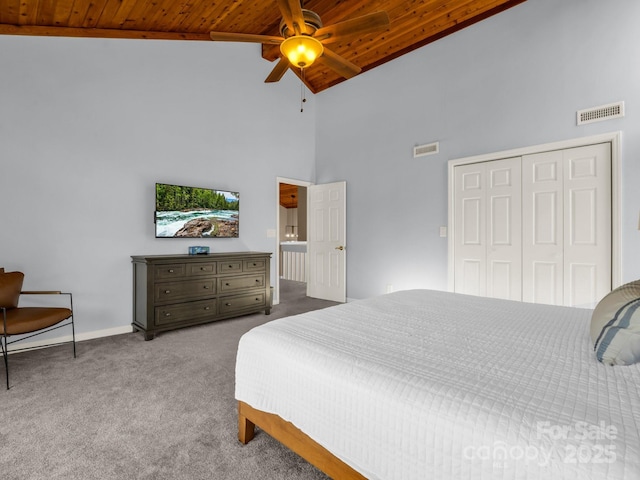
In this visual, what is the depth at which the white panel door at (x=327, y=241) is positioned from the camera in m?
5.31

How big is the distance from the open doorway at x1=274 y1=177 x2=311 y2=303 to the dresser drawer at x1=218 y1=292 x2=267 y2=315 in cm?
81

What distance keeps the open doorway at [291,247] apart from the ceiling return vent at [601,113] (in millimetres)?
3766

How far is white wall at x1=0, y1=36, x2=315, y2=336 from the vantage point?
10.1 ft

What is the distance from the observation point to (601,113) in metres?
3.14

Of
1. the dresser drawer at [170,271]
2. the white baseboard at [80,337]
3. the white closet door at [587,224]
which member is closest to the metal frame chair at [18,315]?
the white baseboard at [80,337]

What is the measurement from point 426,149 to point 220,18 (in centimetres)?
308

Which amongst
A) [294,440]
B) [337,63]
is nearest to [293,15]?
[337,63]

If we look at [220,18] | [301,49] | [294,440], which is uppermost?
[220,18]

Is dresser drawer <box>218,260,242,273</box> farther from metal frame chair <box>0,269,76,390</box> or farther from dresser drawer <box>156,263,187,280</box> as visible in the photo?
metal frame chair <box>0,269,76,390</box>

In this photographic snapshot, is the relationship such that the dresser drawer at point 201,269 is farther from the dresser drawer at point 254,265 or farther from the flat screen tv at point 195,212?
the flat screen tv at point 195,212

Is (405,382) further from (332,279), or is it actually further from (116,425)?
(332,279)

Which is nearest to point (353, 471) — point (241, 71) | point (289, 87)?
point (241, 71)

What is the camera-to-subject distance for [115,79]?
11.7 ft

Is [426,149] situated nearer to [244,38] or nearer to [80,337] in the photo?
[244,38]
